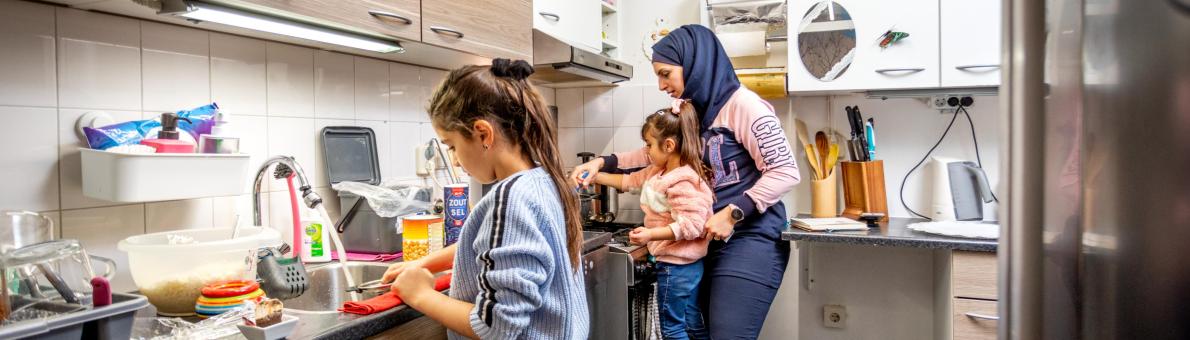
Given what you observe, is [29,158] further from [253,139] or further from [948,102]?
[948,102]

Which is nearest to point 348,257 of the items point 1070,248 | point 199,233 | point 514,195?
point 199,233

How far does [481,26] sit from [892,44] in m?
1.31

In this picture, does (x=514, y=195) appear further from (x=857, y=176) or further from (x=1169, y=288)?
(x=857, y=176)

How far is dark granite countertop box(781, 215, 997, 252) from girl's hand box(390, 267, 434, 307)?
121 cm

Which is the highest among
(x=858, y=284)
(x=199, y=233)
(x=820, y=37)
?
(x=820, y=37)

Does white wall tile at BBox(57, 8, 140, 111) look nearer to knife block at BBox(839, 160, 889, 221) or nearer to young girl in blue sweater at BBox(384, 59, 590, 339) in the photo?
young girl in blue sweater at BBox(384, 59, 590, 339)

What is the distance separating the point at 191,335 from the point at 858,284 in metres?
2.25

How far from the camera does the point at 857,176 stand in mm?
2320

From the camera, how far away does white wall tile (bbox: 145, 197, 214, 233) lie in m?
1.29

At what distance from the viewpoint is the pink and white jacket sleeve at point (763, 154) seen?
6.02 ft

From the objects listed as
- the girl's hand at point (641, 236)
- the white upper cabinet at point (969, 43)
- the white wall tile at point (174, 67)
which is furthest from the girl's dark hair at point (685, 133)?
the white wall tile at point (174, 67)

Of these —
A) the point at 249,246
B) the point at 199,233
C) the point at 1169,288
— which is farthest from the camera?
→ the point at 199,233

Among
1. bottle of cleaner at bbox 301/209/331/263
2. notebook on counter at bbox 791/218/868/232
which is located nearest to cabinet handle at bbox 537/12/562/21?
bottle of cleaner at bbox 301/209/331/263

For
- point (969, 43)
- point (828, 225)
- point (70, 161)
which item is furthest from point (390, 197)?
point (969, 43)
